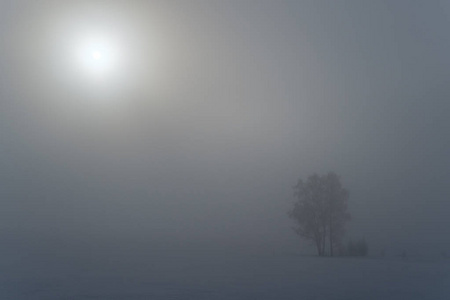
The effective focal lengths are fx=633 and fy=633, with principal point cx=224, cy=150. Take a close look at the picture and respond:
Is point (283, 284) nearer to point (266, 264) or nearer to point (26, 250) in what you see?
point (266, 264)

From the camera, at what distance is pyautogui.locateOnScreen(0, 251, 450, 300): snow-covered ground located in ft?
23.0

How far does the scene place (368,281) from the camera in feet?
26.6

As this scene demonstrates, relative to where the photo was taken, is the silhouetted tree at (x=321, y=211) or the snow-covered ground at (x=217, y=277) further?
the silhouetted tree at (x=321, y=211)

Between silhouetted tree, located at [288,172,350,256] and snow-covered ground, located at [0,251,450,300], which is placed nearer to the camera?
snow-covered ground, located at [0,251,450,300]

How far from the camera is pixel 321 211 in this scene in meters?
10.1

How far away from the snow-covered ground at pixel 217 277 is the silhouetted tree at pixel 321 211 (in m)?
0.43

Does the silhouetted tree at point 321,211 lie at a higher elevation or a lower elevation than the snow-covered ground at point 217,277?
higher

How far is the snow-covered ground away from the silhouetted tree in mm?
434

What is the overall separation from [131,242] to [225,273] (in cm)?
255

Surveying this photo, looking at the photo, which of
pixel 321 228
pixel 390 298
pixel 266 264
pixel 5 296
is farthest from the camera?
pixel 321 228

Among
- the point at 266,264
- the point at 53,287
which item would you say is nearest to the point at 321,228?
the point at 266,264

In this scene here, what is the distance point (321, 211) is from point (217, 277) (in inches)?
109

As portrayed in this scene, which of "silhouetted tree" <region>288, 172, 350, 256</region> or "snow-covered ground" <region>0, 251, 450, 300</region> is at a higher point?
"silhouetted tree" <region>288, 172, 350, 256</region>

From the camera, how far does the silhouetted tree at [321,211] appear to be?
9.97 m
